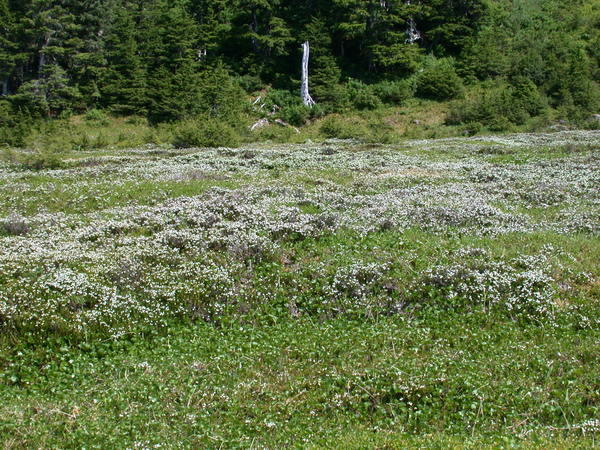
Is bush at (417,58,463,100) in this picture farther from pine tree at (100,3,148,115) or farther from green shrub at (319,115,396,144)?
pine tree at (100,3,148,115)

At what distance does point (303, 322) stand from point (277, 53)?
197 feet

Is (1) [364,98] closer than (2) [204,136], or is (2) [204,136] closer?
(2) [204,136]

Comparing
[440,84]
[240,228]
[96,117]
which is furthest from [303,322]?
[96,117]

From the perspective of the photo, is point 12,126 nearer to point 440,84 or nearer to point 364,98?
point 364,98

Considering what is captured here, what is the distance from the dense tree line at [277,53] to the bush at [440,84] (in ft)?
0.44

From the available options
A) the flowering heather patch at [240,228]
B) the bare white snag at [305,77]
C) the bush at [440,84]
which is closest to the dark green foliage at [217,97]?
the bare white snag at [305,77]

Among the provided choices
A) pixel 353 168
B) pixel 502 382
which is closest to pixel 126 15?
pixel 353 168

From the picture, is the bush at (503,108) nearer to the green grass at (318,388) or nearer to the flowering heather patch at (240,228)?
the flowering heather patch at (240,228)

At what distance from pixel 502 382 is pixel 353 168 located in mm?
17186

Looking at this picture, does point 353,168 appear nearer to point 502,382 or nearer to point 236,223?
point 236,223

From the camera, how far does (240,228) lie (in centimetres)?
1241

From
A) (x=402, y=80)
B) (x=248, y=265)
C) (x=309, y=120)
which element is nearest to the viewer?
(x=248, y=265)

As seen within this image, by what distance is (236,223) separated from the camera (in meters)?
12.6

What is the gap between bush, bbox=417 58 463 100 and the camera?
56062 millimetres
